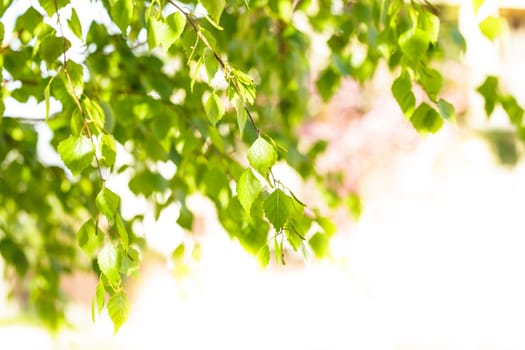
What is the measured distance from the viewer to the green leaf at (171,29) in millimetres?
1281

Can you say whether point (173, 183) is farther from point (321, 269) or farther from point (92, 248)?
point (321, 269)

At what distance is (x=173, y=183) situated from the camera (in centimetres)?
207

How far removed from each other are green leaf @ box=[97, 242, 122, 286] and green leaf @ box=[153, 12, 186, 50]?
34cm

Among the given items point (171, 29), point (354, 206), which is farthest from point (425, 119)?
point (354, 206)

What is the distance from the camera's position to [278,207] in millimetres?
1277

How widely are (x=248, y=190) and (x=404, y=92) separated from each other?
45 cm

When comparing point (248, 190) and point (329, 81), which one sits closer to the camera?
point (248, 190)

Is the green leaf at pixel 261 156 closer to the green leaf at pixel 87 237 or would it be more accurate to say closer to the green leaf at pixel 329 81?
the green leaf at pixel 87 237

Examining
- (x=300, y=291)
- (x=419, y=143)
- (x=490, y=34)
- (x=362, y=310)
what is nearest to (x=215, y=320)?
(x=300, y=291)

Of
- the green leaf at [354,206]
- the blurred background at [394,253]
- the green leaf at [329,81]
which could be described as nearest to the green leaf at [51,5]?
the green leaf at [329,81]

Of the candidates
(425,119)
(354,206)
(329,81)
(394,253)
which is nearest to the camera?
(425,119)

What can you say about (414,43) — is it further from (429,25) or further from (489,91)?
(489,91)

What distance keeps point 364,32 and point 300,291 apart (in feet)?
18.7

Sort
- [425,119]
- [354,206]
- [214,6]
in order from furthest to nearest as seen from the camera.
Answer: [354,206], [425,119], [214,6]
